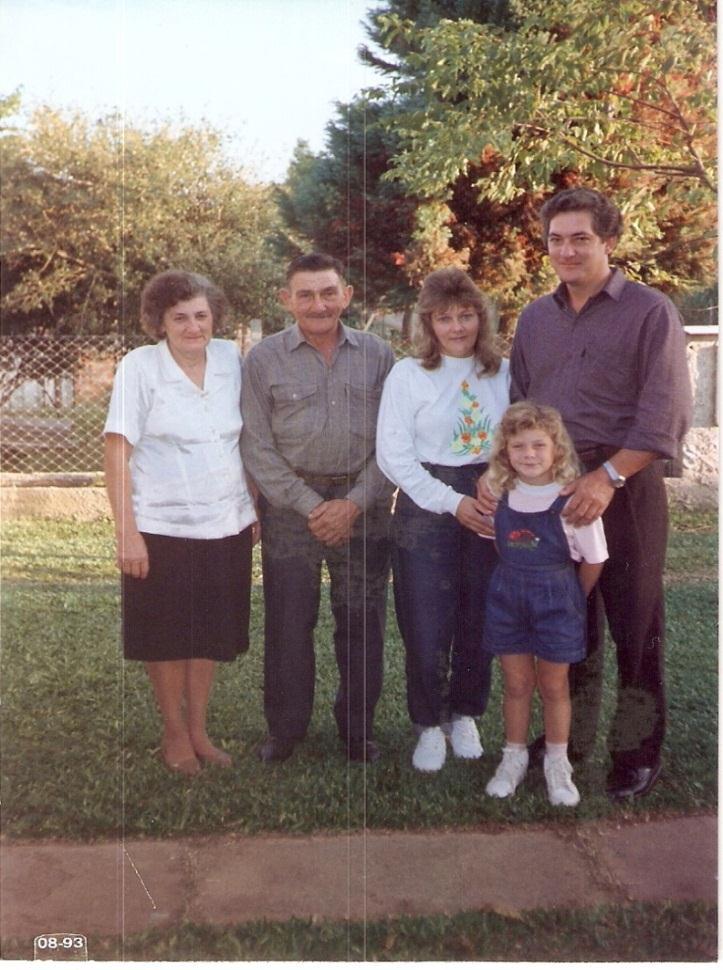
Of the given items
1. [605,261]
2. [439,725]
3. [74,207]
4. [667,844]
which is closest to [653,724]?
[667,844]

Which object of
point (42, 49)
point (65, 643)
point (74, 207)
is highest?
point (42, 49)

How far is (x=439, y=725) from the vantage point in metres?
3.87

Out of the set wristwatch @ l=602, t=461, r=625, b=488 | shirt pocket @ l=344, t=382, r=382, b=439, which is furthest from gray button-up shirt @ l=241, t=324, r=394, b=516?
wristwatch @ l=602, t=461, r=625, b=488

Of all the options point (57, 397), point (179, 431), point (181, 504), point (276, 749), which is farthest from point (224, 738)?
point (57, 397)

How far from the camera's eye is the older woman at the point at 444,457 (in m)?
3.62

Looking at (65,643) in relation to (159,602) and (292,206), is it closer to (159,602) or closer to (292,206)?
(159,602)

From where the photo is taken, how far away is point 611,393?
139 inches

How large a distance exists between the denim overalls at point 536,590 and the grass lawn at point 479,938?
0.84 meters

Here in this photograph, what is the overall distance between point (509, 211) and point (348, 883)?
2310mm

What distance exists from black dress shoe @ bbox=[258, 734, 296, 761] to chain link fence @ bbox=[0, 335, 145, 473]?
1.13 metres

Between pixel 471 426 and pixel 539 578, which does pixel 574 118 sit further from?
pixel 539 578

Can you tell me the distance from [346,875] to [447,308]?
1911mm

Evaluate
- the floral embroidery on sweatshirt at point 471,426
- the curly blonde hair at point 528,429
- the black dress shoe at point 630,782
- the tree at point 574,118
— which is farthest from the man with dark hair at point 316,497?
the black dress shoe at point 630,782

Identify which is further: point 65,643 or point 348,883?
point 65,643
